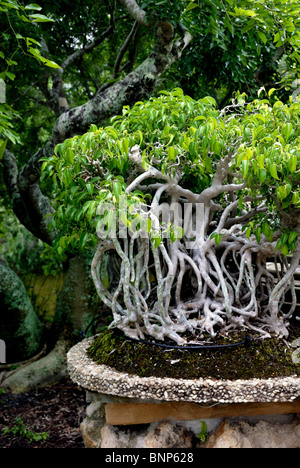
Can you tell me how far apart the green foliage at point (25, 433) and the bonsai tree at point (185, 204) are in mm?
1579

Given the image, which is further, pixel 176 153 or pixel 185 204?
pixel 185 204

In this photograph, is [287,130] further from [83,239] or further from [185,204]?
[83,239]

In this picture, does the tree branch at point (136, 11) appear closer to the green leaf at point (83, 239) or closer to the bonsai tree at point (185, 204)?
the bonsai tree at point (185, 204)

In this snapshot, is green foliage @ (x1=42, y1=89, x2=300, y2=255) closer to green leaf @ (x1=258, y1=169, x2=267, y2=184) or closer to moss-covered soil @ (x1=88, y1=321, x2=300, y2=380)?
green leaf @ (x1=258, y1=169, x2=267, y2=184)

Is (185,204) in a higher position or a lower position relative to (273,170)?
lower

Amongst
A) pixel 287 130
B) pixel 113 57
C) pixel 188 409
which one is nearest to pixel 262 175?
pixel 287 130

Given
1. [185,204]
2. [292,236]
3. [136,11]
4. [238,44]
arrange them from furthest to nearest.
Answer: [238,44]
[136,11]
[185,204]
[292,236]

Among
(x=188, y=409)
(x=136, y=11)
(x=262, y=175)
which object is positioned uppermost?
(x=136, y=11)

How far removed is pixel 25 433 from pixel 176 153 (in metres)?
2.62

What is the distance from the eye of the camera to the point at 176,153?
189 cm

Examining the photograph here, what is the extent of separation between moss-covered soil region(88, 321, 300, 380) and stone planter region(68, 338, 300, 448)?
0.06 meters

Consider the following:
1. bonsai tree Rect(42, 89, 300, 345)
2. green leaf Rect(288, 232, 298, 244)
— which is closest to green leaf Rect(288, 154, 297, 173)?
bonsai tree Rect(42, 89, 300, 345)

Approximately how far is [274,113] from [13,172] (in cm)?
288

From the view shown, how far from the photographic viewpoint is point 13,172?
4.02 meters
